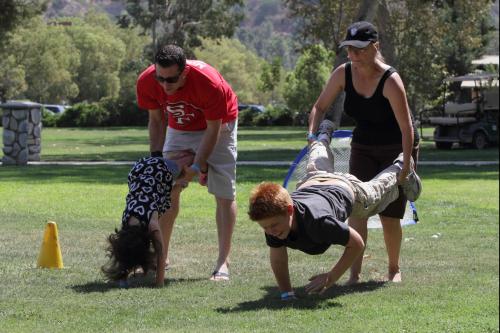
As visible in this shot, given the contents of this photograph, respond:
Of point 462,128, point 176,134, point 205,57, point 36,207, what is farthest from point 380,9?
point 205,57

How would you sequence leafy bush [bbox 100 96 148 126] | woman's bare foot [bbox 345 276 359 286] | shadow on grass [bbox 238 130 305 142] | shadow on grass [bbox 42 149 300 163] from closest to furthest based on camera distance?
woman's bare foot [bbox 345 276 359 286]
shadow on grass [bbox 42 149 300 163]
shadow on grass [bbox 238 130 305 142]
leafy bush [bbox 100 96 148 126]

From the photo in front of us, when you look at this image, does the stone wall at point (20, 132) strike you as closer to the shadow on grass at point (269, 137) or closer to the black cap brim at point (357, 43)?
the black cap brim at point (357, 43)

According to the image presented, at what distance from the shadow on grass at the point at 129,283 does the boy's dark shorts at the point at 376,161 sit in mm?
1497

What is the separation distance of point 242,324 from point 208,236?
4522mm

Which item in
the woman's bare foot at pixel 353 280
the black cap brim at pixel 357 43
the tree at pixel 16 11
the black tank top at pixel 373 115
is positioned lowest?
the woman's bare foot at pixel 353 280

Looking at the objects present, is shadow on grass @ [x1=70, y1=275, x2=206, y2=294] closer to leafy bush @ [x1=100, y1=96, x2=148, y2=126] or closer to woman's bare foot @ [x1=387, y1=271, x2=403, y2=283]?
woman's bare foot @ [x1=387, y1=271, x2=403, y2=283]

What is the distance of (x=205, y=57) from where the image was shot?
427 feet

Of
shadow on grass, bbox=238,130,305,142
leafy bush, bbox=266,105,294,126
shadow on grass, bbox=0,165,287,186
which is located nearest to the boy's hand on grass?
shadow on grass, bbox=0,165,287,186

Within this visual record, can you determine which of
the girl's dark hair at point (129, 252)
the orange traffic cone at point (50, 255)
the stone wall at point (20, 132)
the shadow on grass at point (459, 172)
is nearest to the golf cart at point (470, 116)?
the shadow on grass at point (459, 172)

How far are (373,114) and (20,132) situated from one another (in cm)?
1585

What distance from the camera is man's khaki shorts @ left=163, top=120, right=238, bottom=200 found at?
810cm

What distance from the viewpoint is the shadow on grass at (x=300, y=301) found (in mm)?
6652

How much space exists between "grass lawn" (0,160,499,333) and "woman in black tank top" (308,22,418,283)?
1.71 feet

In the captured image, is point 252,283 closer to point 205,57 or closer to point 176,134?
point 176,134
